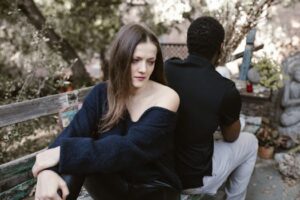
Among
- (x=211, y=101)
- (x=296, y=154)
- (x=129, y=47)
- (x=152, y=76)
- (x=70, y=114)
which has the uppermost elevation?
(x=129, y=47)

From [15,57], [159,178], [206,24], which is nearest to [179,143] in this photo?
[159,178]

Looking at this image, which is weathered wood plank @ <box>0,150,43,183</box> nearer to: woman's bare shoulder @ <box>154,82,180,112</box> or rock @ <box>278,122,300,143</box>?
woman's bare shoulder @ <box>154,82,180,112</box>

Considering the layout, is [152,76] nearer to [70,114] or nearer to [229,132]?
[229,132]

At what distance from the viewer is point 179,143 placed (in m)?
2.27

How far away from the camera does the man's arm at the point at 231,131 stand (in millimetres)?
2369

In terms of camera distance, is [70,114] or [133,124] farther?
[70,114]

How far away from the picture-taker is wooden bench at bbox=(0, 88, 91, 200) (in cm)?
261

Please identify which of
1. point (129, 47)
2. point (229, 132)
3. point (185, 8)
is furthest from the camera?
point (185, 8)

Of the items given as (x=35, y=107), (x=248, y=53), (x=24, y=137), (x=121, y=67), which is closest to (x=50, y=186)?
(x=121, y=67)

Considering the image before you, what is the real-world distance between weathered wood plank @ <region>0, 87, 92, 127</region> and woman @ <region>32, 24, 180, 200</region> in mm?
1250

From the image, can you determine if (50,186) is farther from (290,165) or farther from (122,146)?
(290,165)

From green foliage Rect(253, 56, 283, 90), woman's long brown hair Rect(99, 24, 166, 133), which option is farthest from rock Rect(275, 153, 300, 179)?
woman's long brown hair Rect(99, 24, 166, 133)

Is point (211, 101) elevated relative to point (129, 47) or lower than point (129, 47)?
lower

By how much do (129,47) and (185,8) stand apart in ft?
11.8
